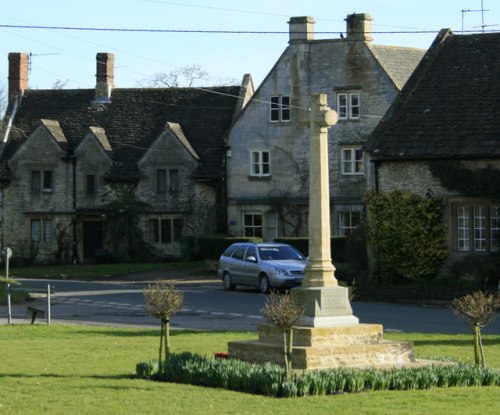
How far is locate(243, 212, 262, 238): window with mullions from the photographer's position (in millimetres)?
56719

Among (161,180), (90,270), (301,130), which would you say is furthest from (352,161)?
(90,270)

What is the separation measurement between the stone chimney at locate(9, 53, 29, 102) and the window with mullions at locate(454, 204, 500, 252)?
102 feet

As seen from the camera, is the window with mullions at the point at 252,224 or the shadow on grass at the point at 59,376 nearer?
the shadow on grass at the point at 59,376

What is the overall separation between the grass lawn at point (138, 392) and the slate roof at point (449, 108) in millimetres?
15483

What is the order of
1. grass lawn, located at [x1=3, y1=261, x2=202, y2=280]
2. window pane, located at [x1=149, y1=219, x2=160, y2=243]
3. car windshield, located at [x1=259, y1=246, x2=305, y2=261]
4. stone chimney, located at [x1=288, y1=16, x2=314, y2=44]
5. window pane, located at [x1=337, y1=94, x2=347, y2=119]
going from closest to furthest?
car windshield, located at [x1=259, y1=246, x2=305, y2=261]
grass lawn, located at [x1=3, y1=261, x2=202, y2=280]
window pane, located at [x1=337, y1=94, x2=347, y2=119]
stone chimney, located at [x1=288, y1=16, x2=314, y2=44]
window pane, located at [x1=149, y1=219, x2=160, y2=243]

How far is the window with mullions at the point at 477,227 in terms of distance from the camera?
3759 cm

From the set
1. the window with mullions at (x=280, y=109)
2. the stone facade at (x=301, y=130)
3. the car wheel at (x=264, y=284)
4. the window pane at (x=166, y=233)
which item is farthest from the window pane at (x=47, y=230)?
the car wheel at (x=264, y=284)

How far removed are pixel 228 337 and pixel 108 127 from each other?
1481 inches

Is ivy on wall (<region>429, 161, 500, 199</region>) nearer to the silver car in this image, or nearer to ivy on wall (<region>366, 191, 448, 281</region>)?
ivy on wall (<region>366, 191, 448, 281</region>)

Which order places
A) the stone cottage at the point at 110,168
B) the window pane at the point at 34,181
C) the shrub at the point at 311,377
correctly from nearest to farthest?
the shrub at the point at 311,377 → the stone cottage at the point at 110,168 → the window pane at the point at 34,181

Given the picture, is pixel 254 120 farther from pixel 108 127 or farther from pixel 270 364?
pixel 270 364

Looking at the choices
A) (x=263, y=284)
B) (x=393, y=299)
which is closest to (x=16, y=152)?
(x=263, y=284)

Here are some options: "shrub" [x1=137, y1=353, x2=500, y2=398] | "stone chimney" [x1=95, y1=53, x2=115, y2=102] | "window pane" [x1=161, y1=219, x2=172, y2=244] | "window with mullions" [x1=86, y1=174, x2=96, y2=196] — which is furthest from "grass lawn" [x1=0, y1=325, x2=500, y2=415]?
"stone chimney" [x1=95, y1=53, x2=115, y2=102]

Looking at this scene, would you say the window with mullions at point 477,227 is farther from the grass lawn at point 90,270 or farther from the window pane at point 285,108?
the window pane at point 285,108
